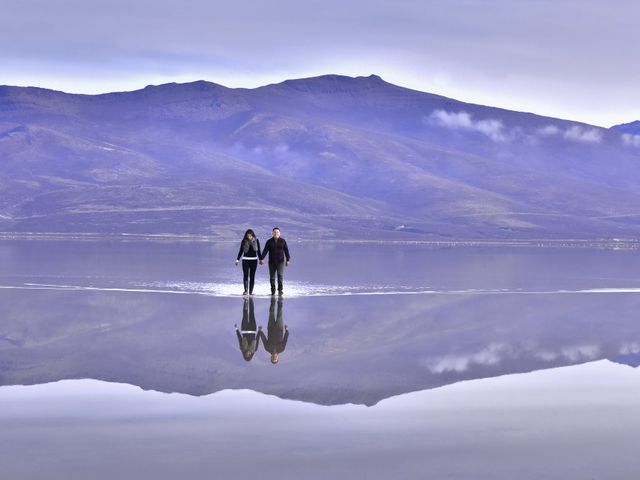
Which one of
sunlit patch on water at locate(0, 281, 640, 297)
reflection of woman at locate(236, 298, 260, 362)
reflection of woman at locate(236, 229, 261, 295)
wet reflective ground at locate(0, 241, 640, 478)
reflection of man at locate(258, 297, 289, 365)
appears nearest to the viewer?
wet reflective ground at locate(0, 241, 640, 478)

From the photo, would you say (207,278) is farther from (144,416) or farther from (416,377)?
(144,416)

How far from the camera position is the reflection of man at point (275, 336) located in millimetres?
18734

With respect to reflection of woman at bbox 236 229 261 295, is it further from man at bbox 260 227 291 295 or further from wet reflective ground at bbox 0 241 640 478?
wet reflective ground at bbox 0 241 640 478

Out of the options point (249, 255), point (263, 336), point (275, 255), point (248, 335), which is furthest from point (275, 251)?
point (263, 336)

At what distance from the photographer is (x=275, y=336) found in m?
21.1

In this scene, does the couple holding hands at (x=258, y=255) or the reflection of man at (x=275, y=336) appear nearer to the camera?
the reflection of man at (x=275, y=336)

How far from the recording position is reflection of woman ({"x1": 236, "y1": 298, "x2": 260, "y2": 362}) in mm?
18578

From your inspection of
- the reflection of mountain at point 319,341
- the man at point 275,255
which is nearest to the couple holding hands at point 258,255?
the man at point 275,255

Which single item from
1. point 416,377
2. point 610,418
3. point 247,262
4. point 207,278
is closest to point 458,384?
point 416,377

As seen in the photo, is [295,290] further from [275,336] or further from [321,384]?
[321,384]

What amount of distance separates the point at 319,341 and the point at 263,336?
1.08 m

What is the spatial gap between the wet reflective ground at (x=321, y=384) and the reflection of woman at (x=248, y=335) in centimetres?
7

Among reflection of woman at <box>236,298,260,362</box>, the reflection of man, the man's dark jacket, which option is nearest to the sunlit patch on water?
the man's dark jacket

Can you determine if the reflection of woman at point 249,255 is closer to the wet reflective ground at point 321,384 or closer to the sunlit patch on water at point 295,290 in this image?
the wet reflective ground at point 321,384
